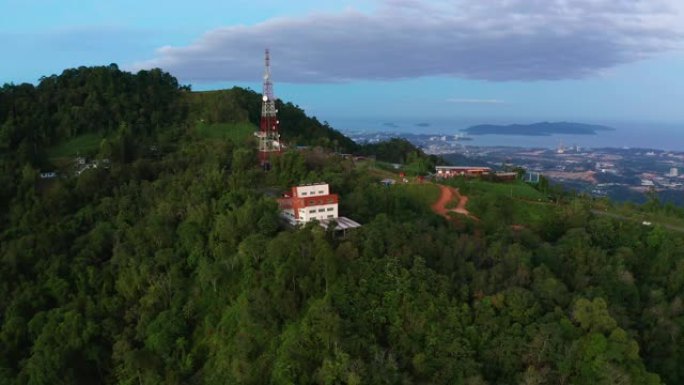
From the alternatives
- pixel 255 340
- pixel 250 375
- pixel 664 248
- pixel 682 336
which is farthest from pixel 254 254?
pixel 664 248

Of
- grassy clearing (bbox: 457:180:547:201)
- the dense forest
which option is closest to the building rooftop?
the dense forest

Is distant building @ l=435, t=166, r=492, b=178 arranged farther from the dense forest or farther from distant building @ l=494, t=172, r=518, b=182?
the dense forest

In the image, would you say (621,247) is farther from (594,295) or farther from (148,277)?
(148,277)

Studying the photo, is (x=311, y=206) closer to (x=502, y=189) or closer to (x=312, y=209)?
(x=312, y=209)

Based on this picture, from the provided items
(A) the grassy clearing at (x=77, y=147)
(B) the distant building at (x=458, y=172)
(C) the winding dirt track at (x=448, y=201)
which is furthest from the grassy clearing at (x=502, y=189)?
(A) the grassy clearing at (x=77, y=147)

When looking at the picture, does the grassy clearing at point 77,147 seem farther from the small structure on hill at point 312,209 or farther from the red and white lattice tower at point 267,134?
the small structure on hill at point 312,209

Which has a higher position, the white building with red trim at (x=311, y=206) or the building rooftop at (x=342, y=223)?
the white building with red trim at (x=311, y=206)

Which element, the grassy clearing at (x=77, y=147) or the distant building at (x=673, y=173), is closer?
the grassy clearing at (x=77, y=147)
